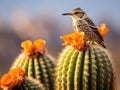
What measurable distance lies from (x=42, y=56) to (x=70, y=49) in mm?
495

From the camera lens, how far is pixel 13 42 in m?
38.0

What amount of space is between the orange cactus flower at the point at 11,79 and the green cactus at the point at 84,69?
2.25ft

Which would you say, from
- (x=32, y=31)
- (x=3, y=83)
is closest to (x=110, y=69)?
(x=3, y=83)

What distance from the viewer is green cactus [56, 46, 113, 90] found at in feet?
22.3

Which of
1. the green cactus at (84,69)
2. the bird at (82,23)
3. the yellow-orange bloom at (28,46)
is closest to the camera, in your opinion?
the green cactus at (84,69)

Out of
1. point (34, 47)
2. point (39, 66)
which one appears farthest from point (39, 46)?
point (39, 66)

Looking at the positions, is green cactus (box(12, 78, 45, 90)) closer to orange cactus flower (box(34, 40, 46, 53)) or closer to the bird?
orange cactus flower (box(34, 40, 46, 53))

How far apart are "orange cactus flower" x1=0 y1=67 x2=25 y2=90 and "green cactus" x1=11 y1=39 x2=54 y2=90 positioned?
863mm

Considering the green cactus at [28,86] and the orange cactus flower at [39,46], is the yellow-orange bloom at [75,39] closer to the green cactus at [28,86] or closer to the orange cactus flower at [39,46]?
the orange cactus flower at [39,46]

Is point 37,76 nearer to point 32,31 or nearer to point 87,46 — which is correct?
point 87,46

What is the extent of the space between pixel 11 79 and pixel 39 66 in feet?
3.26

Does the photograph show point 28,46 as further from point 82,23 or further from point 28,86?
point 28,86

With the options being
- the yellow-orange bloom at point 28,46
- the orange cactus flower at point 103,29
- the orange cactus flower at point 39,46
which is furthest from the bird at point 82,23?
the yellow-orange bloom at point 28,46

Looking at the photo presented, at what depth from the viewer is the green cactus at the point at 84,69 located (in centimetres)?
680
